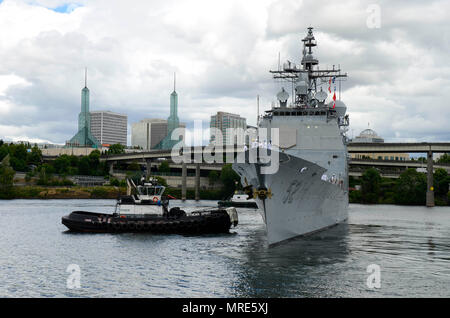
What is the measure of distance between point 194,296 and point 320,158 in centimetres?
2700

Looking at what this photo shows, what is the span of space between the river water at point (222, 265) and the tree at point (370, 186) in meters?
79.3

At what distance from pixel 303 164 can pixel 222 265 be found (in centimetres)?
716

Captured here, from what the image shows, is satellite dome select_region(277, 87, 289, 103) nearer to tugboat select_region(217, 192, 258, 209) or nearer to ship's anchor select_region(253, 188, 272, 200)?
ship's anchor select_region(253, 188, 272, 200)

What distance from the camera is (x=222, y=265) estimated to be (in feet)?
82.9

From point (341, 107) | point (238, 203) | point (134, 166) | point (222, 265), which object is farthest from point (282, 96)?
point (134, 166)

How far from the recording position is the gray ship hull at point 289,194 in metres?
25.7

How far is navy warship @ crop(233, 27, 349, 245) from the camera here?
85.8 ft

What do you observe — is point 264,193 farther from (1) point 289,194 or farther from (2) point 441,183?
(2) point 441,183

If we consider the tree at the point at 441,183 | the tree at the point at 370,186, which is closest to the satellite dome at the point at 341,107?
the tree at the point at 370,186

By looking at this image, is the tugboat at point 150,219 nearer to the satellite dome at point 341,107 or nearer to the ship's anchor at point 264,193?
the ship's anchor at point 264,193

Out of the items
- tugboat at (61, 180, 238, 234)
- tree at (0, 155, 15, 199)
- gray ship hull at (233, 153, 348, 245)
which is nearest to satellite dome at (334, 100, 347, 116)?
tugboat at (61, 180, 238, 234)

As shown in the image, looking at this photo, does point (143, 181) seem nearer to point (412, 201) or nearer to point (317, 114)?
point (317, 114)

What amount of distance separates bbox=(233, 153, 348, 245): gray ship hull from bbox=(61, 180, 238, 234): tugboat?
9786 mm

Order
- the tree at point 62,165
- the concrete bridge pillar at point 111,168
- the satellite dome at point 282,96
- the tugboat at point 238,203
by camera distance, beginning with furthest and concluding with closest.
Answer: the concrete bridge pillar at point 111,168 < the tree at point 62,165 < the tugboat at point 238,203 < the satellite dome at point 282,96
